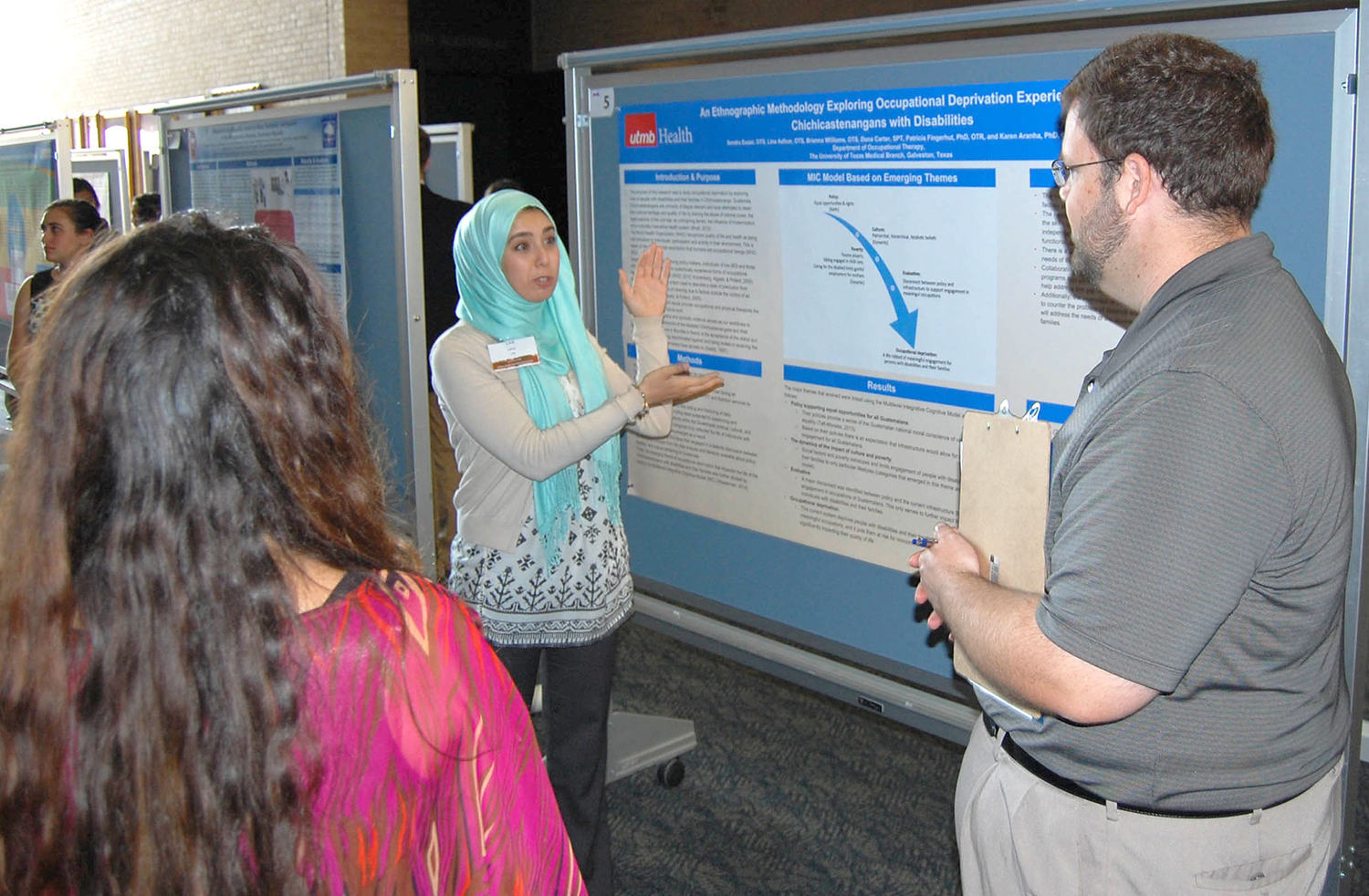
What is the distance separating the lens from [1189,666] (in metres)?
1.26

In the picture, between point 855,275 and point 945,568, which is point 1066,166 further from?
point 855,275

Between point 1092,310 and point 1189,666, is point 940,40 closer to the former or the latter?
point 1092,310

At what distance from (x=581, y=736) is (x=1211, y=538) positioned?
5.59ft

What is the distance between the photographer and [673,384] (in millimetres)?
2500

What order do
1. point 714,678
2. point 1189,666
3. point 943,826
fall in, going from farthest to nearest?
point 714,678
point 943,826
point 1189,666

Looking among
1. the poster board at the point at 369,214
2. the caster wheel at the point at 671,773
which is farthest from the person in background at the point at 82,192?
the caster wheel at the point at 671,773

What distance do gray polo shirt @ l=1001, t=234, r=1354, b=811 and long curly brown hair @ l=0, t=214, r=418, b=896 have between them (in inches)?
32.8

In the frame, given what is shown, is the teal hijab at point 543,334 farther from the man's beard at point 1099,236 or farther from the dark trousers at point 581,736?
the man's beard at point 1099,236

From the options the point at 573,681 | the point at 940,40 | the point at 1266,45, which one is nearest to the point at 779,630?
the point at 573,681

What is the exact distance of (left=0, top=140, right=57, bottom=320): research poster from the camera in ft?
18.5

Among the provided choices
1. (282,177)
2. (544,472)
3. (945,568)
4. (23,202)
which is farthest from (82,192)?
(945,568)

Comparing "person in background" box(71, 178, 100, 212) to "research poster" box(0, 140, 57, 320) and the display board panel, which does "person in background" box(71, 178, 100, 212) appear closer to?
→ "research poster" box(0, 140, 57, 320)

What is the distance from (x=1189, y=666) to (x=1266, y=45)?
37.7 inches

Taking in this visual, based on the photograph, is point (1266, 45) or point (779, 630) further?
point (779, 630)
